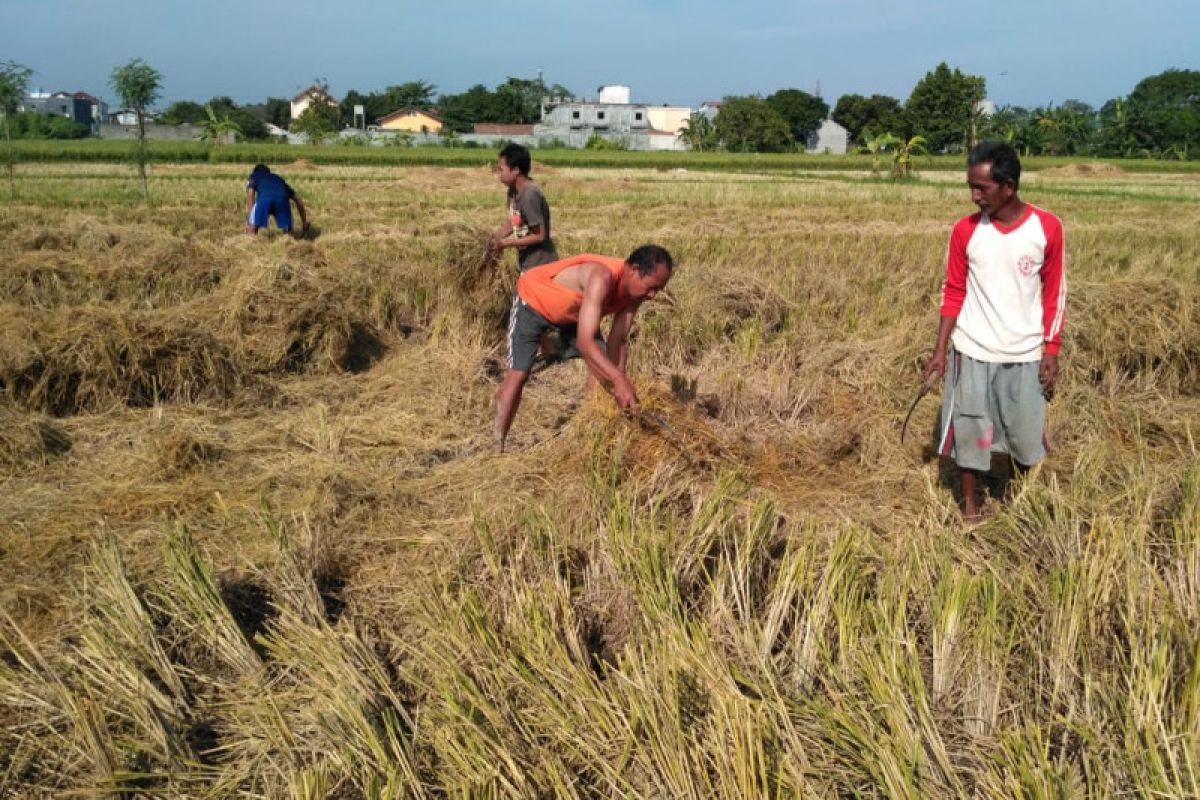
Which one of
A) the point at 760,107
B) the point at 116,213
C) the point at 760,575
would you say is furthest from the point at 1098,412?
the point at 760,107

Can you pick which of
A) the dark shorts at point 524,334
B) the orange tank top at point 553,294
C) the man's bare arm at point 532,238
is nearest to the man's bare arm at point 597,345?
the orange tank top at point 553,294

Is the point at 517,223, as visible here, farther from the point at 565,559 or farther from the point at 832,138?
the point at 832,138

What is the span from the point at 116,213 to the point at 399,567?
12413 millimetres

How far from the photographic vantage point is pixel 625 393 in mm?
3727

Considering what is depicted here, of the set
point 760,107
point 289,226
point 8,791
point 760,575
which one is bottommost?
point 8,791

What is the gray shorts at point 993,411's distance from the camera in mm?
3656

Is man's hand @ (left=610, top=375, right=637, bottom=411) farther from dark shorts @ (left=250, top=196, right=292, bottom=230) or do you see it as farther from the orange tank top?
dark shorts @ (left=250, top=196, right=292, bottom=230)

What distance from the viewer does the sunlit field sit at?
2.18 meters

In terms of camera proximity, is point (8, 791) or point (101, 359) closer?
point (8, 791)

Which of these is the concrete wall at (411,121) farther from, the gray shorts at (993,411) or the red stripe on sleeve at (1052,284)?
the red stripe on sleeve at (1052,284)

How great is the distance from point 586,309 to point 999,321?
1611 mm

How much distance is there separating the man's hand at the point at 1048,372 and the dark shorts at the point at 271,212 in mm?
7799

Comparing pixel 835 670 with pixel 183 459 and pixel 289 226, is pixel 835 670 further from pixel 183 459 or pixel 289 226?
pixel 289 226

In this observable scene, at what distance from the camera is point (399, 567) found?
11.1 feet
